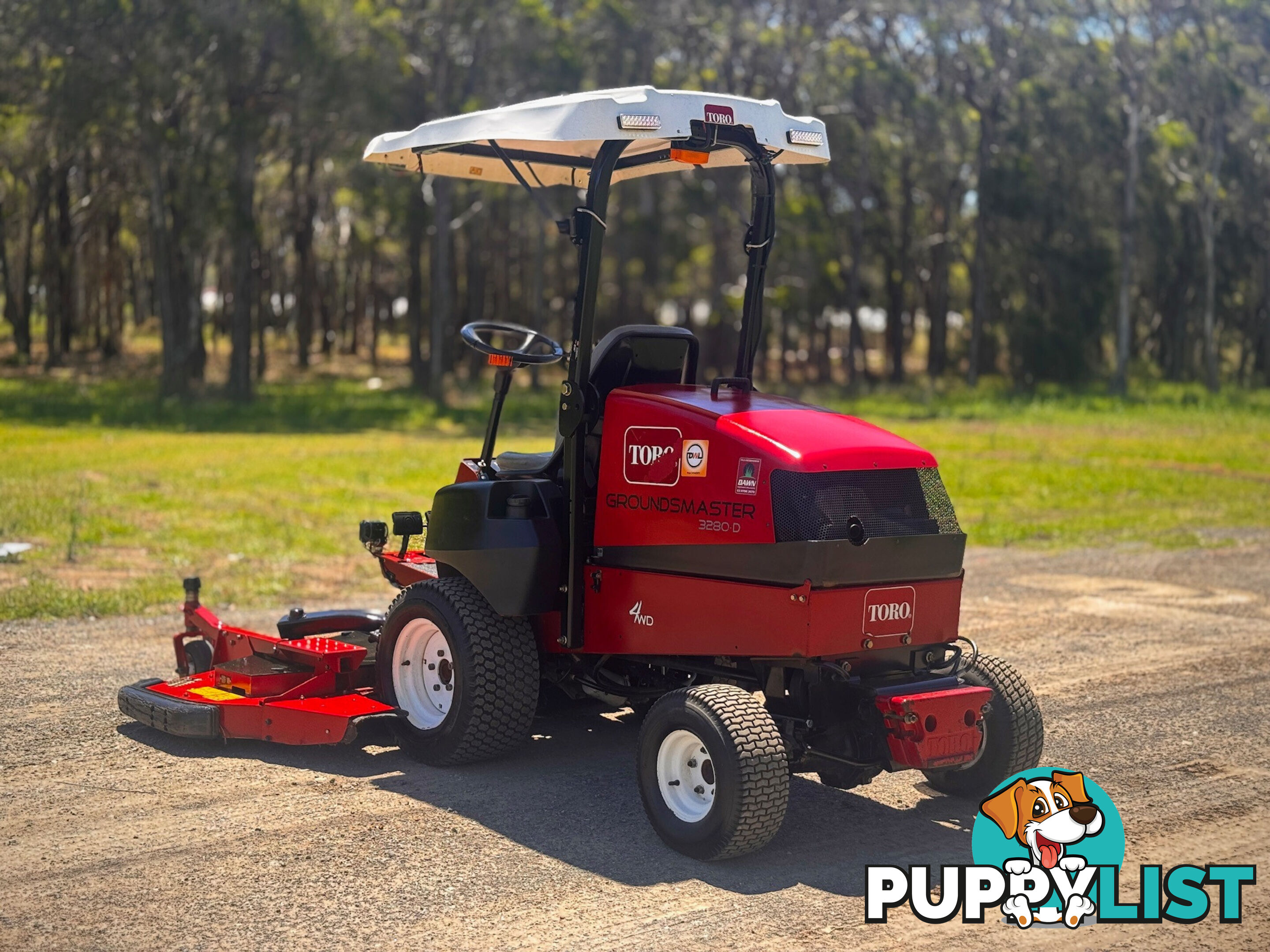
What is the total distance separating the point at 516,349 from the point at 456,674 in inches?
65.7

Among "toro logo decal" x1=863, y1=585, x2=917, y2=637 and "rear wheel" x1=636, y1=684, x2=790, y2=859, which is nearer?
"rear wheel" x1=636, y1=684, x2=790, y2=859

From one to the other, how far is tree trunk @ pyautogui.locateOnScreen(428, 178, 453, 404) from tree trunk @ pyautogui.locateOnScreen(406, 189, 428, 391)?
3.90m

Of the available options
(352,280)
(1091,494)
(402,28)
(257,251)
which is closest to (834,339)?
(352,280)

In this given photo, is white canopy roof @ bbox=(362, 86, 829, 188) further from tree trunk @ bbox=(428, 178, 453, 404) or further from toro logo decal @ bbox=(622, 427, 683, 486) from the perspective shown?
tree trunk @ bbox=(428, 178, 453, 404)

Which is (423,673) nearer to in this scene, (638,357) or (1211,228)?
(638,357)

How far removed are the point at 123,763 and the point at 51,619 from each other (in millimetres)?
3741

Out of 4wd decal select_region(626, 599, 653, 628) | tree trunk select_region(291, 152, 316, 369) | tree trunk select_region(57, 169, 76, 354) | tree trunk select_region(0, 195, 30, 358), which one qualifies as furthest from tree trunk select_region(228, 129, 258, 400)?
4wd decal select_region(626, 599, 653, 628)

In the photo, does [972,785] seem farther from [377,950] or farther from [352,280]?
[352,280]

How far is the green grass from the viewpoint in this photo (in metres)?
12.0

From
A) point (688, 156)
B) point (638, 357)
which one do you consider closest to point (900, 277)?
point (638, 357)

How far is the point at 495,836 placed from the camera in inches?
221

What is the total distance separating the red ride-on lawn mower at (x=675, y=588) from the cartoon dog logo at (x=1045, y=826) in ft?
0.83

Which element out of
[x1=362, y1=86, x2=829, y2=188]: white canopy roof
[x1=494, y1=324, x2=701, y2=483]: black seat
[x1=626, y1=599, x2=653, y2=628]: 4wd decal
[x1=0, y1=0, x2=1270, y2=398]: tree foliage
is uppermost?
[x1=0, y1=0, x2=1270, y2=398]: tree foliage

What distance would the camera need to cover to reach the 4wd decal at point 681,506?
18.4ft
